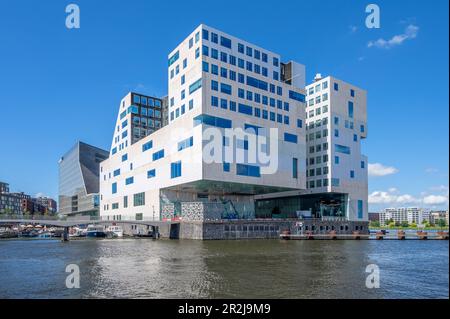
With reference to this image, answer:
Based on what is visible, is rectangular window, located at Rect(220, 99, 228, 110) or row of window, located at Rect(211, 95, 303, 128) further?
rectangular window, located at Rect(220, 99, 228, 110)

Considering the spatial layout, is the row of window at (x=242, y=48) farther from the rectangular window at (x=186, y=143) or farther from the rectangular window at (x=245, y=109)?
the rectangular window at (x=186, y=143)

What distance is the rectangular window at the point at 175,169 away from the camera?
80.3 meters

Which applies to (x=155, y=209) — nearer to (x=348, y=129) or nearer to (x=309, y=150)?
(x=309, y=150)

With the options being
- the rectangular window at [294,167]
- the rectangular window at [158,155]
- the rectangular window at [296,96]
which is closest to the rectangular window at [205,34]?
the rectangular window at [296,96]

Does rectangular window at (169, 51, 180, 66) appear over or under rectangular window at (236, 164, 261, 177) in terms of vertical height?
over

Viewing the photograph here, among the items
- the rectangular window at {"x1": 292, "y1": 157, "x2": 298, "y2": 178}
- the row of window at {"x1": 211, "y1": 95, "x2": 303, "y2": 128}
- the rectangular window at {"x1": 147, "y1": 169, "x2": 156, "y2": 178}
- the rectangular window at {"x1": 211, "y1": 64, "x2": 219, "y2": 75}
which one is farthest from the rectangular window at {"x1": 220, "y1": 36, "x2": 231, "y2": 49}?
the rectangular window at {"x1": 147, "y1": 169, "x2": 156, "y2": 178}

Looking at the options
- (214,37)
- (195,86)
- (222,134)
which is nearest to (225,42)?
(214,37)

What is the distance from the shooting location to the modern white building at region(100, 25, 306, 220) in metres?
75.9

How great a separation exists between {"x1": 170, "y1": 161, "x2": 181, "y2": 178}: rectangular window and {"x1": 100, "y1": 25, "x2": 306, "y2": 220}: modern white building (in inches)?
8.1

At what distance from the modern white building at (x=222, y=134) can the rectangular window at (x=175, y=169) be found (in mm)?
206

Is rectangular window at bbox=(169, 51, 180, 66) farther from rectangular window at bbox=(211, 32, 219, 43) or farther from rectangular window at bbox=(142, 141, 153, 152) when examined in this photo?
rectangular window at bbox=(142, 141, 153, 152)

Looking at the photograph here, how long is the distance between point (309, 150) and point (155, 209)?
43.8 metres

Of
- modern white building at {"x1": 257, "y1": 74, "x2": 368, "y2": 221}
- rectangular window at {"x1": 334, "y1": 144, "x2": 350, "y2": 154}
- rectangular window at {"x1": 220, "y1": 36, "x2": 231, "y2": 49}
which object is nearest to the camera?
rectangular window at {"x1": 220, "y1": 36, "x2": 231, "y2": 49}
